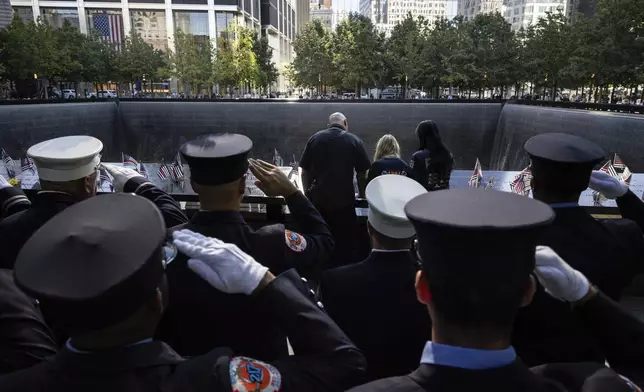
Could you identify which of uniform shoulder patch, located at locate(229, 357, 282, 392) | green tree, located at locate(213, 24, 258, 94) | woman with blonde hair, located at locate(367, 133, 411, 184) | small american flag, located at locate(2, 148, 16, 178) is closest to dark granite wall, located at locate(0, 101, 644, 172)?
small american flag, located at locate(2, 148, 16, 178)

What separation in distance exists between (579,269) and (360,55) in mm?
37622

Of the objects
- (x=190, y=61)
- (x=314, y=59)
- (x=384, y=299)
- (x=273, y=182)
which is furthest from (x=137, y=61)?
(x=384, y=299)

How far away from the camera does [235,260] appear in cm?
143

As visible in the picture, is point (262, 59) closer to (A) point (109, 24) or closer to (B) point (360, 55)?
(B) point (360, 55)

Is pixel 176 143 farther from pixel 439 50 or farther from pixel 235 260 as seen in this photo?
pixel 235 260

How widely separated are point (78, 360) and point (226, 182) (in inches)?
36.5

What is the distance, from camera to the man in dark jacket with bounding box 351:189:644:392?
3.67 ft

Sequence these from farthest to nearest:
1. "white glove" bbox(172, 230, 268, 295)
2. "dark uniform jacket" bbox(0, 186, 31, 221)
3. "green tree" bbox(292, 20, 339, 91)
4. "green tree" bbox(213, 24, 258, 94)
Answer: "green tree" bbox(213, 24, 258, 94) < "green tree" bbox(292, 20, 339, 91) < "dark uniform jacket" bbox(0, 186, 31, 221) < "white glove" bbox(172, 230, 268, 295)

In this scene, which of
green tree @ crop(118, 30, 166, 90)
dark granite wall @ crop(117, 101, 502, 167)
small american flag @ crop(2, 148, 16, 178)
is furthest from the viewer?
green tree @ crop(118, 30, 166, 90)

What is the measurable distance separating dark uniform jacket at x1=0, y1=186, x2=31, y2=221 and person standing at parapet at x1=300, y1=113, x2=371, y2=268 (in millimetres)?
2093

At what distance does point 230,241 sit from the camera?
1.96 m

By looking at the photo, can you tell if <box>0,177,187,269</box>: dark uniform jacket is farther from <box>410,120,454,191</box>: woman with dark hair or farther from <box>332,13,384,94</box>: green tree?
<box>332,13,384,94</box>: green tree

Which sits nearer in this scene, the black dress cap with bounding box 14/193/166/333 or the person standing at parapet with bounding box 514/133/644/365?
the black dress cap with bounding box 14/193/166/333

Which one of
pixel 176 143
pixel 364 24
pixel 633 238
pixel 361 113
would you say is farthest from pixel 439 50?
pixel 633 238
